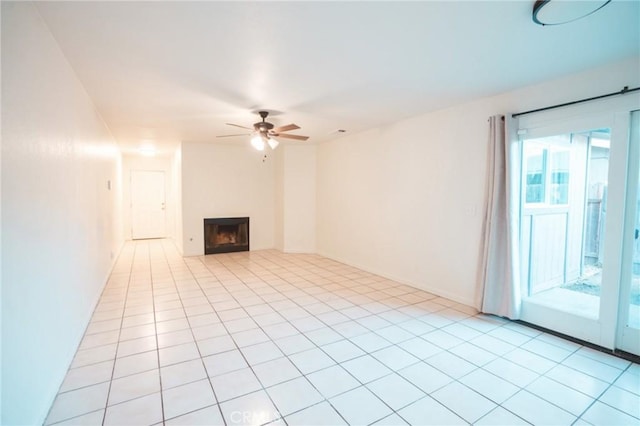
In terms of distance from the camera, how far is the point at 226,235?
279 inches

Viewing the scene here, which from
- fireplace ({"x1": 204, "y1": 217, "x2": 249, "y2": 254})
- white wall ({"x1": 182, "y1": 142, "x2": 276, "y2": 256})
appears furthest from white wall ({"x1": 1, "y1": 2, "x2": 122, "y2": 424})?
fireplace ({"x1": 204, "y1": 217, "x2": 249, "y2": 254})

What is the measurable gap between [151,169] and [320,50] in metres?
8.23

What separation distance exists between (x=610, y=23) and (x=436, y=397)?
110 inches

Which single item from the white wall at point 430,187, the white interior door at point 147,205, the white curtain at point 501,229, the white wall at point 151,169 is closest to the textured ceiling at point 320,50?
the white wall at point 430,187

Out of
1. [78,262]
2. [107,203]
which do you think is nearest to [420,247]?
Answer: [78,262]

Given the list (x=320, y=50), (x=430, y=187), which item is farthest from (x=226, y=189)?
(x=320, y=50)

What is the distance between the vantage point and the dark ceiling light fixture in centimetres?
172

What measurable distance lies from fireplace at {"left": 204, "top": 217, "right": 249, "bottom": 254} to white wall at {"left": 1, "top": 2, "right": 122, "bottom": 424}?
3719mm

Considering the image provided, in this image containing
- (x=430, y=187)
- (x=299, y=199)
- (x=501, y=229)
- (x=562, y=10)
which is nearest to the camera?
(x=562, y=10)

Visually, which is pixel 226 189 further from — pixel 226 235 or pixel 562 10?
pixel 562 10

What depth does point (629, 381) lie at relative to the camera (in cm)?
221

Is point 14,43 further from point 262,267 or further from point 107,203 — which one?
point 262,267

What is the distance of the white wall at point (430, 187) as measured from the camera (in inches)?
123

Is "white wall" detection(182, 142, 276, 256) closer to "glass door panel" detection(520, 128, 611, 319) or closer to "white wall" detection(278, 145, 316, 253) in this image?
"white wall" detection(278, 145, 316, 253)
